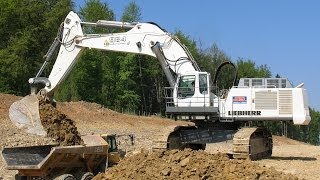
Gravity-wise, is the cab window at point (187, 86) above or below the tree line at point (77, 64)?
below

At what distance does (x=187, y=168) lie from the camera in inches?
437

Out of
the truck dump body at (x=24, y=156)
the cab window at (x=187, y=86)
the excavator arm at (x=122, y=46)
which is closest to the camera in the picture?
the truck dump body at (x=24, y=156)

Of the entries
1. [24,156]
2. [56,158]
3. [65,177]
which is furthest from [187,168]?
[24,156]

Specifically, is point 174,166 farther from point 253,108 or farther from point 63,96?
point 63,96

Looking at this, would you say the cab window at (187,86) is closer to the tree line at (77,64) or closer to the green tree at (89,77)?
the tree line at (77,64)

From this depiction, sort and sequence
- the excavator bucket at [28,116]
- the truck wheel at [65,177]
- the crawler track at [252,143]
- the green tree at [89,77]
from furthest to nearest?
the green tree at [89,77], the crawler track at [252,143], the excavator bucket at [28,116], the truck wheel at [65,177]

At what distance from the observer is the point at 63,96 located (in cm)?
5984

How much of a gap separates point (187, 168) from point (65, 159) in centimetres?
332

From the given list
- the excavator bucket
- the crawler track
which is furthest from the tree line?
the excavator bucket

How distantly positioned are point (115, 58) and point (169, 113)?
46.0 meters

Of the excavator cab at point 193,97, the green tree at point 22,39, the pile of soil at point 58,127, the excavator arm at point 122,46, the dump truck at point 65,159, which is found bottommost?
the dump truck at point 65,159

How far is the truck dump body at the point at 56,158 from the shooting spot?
41.5ft

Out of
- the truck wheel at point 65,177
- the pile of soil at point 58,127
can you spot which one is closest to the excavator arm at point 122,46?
the pile of soil at point 58,127

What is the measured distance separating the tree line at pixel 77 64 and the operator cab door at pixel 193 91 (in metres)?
29.6
